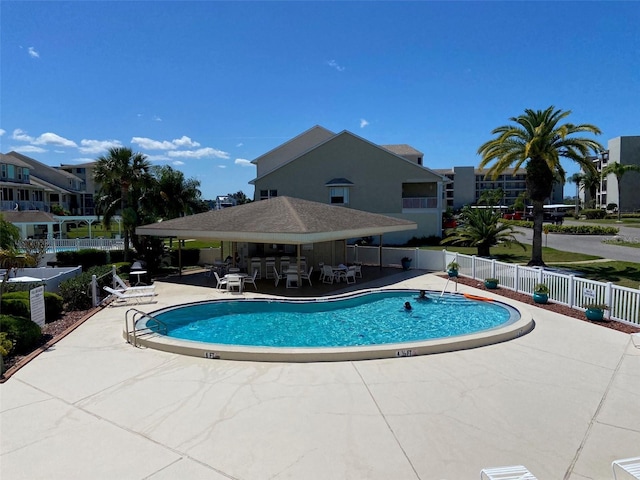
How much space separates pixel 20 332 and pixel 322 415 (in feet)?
26.2

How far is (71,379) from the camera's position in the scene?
335 inches

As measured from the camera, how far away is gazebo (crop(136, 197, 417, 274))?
1753 cm

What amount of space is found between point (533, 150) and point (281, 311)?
15.9m

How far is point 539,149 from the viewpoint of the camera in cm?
2188

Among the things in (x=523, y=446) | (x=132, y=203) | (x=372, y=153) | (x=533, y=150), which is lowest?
(x=523, y=446)

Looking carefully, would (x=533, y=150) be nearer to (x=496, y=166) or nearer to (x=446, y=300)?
(x=496, y=166)

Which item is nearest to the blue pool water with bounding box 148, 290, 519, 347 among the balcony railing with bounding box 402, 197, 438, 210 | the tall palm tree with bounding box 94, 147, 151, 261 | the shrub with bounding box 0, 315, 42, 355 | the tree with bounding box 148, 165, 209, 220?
the shrub with bounding box 0, 315, 42, 355

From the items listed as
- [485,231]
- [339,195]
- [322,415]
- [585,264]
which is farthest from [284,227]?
[339,195]

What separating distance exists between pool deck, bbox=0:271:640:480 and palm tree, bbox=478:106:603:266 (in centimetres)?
1360

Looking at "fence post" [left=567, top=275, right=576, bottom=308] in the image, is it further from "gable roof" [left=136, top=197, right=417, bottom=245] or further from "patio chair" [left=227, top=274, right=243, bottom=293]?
"patio chair" [left=227, top=274, right=243, bottom=293]

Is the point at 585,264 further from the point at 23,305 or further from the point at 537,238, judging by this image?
the point at 23,305

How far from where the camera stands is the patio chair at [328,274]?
19.9m

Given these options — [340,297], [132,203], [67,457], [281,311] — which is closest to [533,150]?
[340,297]

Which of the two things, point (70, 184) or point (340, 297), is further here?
point (70, 184)
